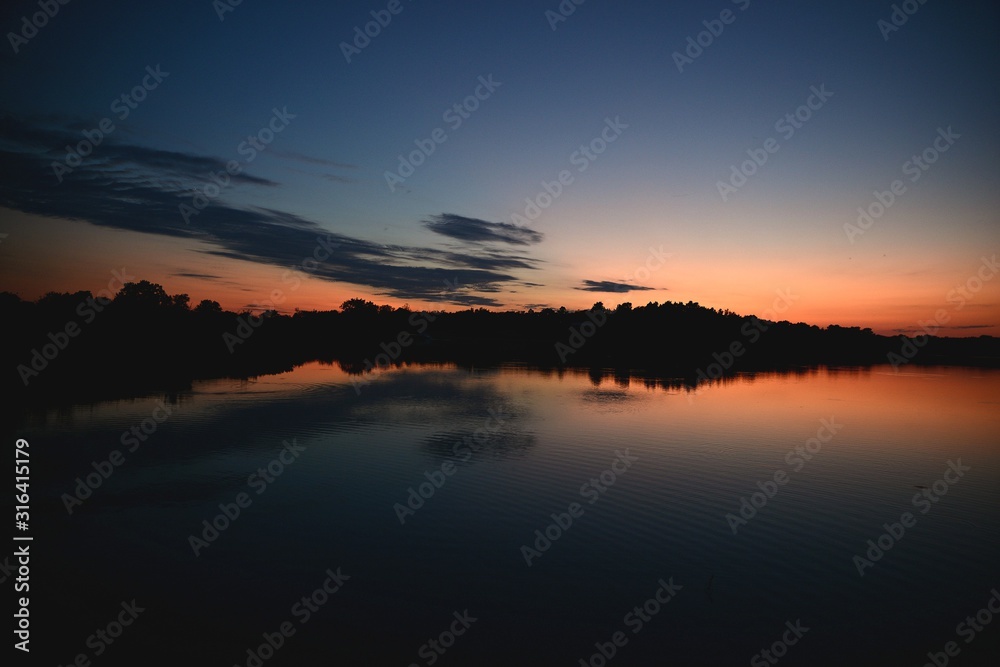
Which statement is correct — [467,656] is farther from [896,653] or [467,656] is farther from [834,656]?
[896,653]

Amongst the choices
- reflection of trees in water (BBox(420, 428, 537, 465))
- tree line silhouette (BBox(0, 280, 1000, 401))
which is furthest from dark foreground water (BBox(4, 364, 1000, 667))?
tree line silhouette (BBox(0, 280, 1000, 401))

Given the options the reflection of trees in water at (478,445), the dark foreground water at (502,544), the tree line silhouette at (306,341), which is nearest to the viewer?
the dark foreground water at (502,544)

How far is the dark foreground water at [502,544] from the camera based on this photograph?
823cm

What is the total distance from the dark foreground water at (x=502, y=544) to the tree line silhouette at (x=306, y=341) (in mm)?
19728

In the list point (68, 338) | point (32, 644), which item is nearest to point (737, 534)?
point (32, 644)

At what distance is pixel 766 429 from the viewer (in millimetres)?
27297

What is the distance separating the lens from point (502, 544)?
11.9 meters

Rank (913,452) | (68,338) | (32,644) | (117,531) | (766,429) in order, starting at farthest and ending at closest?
(68,338), (766,429), (913,452), (117,531), (32,644)

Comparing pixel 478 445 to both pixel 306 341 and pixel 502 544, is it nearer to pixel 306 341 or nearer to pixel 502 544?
pixel 502 544

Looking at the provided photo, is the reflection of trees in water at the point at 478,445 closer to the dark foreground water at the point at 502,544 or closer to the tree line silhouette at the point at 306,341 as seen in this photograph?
the dark foreground water at the point at 502,544

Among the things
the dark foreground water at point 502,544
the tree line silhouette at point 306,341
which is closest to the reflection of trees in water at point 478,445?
the dark foreground water at point 502,544

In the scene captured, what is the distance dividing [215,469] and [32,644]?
32.8ft

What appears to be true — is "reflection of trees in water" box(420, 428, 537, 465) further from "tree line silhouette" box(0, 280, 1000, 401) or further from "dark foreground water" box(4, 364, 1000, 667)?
"tree line silhouette" box(0, 280, 1000, 401)

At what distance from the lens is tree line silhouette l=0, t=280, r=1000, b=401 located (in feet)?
135
